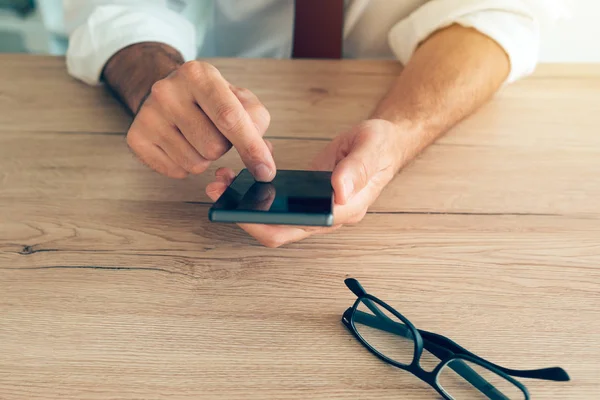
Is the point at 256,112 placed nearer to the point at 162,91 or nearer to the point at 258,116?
the point at 258,116

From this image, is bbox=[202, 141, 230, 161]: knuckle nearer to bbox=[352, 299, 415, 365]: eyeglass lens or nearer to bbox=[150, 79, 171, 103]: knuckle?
bbox=[150, 79, 171, 103]: knuckle

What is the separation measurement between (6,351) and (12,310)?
5 centimetres

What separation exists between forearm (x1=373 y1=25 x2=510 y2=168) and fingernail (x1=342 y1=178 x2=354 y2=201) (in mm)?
213

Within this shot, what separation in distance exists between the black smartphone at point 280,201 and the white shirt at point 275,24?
1.48 feet

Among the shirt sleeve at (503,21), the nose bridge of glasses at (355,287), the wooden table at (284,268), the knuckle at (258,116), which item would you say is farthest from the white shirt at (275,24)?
the nose bridge of glasses at (355,287)

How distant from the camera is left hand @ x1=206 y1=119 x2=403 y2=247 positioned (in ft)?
1.69

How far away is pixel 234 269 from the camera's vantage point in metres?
0.54

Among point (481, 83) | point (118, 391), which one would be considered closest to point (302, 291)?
point (118, 391)

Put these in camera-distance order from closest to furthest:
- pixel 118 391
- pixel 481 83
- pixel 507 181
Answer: pixel 118 391 < pixel 507 181 < pixel 481 83

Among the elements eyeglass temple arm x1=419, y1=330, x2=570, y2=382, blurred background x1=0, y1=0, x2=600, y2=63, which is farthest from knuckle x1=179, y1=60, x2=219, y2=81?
blurred background x1=0, y1=0, x2=600, y2=63

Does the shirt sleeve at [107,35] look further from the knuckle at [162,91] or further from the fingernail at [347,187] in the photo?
the fingernail at [347,187]

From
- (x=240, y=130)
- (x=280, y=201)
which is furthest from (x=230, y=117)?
(x=280, y=201)

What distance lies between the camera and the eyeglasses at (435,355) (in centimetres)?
42

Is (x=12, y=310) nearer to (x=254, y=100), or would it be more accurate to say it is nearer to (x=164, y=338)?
(x=164, y=338)
